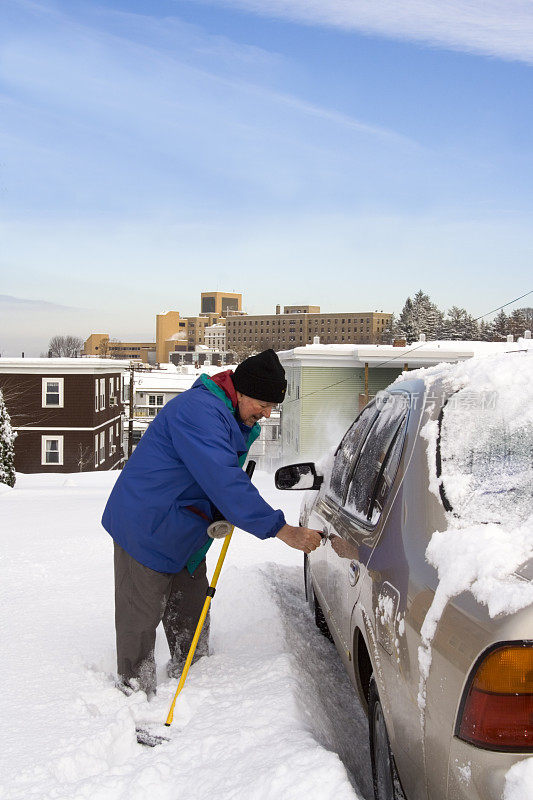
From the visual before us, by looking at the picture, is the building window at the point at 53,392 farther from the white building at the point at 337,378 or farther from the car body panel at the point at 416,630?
the car body panel at the point at 416,630

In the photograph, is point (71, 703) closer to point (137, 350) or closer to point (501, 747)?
point (501, 747)

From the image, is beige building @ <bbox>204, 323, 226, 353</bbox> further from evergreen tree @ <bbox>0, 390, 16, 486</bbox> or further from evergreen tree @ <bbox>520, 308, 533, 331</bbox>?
evergreen tree @ <bbox>0, 390, 16, 486</bbox>

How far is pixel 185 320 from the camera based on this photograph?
647 ft

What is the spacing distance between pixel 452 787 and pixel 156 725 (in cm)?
165

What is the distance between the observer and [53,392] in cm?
3434

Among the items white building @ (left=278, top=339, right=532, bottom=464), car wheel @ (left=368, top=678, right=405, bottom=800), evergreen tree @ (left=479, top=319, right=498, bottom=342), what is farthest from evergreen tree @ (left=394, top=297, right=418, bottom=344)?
car wheel @ (left=368, top=678, right=405, bottom=800)

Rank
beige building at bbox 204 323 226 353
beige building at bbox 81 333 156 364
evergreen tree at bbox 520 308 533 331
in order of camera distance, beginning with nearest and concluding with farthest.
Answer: evergreen tree at bbox 520 308 533 331, beige building at bbox 81 333 156 364, beige building at bbox 204 323 226 353

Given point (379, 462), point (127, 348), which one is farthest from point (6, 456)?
point (127, 348)

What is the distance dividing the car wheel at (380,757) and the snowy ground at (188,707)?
0.12 meters

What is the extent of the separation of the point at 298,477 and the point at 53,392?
31.6 metres

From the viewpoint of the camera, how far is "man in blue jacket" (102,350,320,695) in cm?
315

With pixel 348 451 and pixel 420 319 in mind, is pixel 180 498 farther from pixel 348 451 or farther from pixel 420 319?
pixel 420 319

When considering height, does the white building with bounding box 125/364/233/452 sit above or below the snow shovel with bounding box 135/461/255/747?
below

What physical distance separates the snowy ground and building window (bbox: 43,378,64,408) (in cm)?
2961
